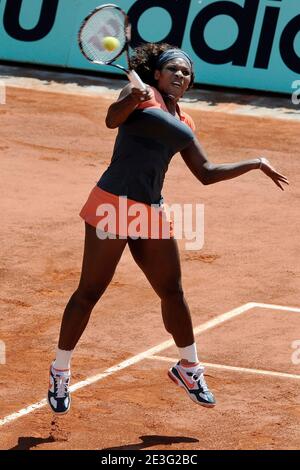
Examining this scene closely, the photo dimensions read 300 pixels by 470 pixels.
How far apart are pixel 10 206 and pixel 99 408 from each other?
6.04 meters

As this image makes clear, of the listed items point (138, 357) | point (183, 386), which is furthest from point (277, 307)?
point (183, 386)

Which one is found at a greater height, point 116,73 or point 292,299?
point 292,299

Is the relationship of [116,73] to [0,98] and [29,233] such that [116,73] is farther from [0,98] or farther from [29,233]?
[29,233]

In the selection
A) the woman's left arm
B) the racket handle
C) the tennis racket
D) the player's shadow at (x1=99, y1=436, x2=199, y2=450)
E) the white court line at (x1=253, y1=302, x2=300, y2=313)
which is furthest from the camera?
the white court line at (x1=253, y1=302, x2=300, y2=313)

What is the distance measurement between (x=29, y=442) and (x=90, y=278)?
1209mm

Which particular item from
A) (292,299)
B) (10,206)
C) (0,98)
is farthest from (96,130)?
(292,299)

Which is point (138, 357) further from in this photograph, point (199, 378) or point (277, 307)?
point (277, 307)

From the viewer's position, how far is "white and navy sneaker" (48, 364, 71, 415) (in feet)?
26.9

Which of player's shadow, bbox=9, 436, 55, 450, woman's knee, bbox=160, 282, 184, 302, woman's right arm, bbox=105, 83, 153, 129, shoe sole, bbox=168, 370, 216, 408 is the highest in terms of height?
woman's right arm, bbox=105, 83, 153, 129

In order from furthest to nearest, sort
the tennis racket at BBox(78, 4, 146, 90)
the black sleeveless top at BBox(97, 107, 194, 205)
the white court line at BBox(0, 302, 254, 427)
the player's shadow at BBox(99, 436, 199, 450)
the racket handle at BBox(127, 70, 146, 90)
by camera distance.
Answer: the white court line at BBox(0, 302, 254, 427), the tennis racket at BBox(78, 4, 146, 90), the player's shadow at BBox(99, 436, 199, 450), the black sleeveless top at BBox(97, 107, 194, 205), the racket handle at BBox(127, 70, 146, 90)

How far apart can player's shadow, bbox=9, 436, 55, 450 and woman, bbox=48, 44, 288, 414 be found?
21 cm

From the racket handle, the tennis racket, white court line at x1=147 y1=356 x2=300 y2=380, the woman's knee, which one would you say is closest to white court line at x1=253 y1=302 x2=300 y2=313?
white court line at x1=147 y1=356 x2=300 y2=380

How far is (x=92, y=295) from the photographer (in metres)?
8.13

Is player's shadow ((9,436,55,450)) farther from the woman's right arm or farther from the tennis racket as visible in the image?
the tennis racket
